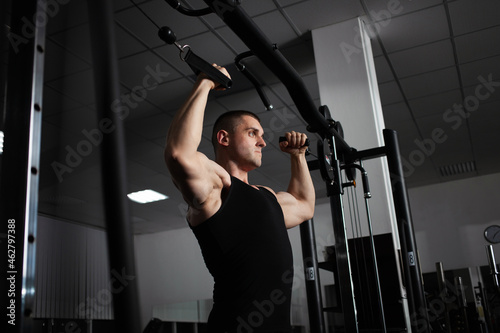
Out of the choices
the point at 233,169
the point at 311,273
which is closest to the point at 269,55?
the point at 233,169

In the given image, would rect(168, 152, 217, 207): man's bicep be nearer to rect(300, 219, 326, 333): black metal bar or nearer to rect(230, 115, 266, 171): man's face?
rect(230, 115, 266, 171): man's face

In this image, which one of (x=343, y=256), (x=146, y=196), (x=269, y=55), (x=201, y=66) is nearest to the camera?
(x=201, y=66)

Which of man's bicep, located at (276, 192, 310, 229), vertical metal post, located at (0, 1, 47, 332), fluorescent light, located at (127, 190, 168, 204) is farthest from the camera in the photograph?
fluorescent light, located at (127, 190, 168, 204)

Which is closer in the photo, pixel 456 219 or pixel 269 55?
pixel 269 55

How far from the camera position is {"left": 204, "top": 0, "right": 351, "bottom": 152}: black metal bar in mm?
1308

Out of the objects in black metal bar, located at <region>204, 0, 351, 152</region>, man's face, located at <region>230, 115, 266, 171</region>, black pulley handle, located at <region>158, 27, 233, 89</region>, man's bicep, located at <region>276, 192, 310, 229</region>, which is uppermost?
black metal bar, located at <region>204, 0, 351, 152</region>

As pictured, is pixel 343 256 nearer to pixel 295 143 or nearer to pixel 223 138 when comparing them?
pixel 295 143

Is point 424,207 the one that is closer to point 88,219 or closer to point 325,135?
point 88,219

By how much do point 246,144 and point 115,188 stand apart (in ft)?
3.93

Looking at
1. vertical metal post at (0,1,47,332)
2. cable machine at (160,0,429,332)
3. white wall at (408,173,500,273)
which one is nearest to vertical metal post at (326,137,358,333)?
cable machine at (160,0,429,332)

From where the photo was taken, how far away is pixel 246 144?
1.58 m

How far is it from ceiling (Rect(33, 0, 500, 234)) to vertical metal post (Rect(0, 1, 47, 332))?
198 cm

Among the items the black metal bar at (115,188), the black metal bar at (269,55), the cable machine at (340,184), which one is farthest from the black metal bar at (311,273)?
the black metal bar at (115,188)

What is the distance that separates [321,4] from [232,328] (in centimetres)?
307
